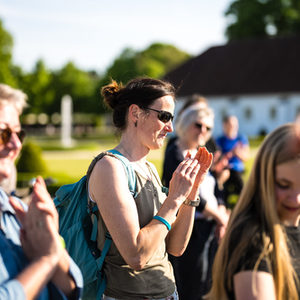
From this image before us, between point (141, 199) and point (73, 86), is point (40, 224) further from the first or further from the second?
point (73, 86)

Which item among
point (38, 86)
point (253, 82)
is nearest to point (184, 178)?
point (253, 82)

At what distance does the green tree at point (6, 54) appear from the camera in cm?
4693

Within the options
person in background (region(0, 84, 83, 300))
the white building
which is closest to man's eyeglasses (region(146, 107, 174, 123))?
person in background (region(0, 84, 83, 300))

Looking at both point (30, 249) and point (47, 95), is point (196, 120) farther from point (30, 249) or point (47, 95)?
point (47, 95)

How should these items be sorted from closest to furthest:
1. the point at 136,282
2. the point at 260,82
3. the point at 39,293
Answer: the point at 39,293 < the point at 136,282 < the point at 260,82

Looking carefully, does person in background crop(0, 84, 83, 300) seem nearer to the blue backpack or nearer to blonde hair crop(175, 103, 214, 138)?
the blue backpack

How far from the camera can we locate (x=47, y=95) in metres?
62.8

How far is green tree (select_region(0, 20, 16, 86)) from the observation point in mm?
46928

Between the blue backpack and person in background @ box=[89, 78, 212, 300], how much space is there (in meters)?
0.05

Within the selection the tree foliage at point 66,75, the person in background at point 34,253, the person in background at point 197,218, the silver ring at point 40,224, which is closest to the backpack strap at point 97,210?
the person in background at point 34,253

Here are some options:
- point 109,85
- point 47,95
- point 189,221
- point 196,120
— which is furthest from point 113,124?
point 47,95

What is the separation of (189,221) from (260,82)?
48.8m

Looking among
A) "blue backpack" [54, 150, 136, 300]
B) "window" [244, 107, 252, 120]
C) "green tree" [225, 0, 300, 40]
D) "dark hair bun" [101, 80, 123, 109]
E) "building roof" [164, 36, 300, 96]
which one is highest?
"green tree" [225, 0, 300, 40]

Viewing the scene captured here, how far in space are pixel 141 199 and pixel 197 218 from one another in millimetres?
1953
